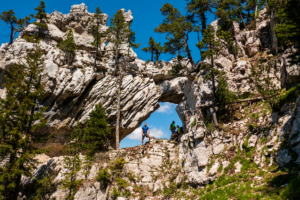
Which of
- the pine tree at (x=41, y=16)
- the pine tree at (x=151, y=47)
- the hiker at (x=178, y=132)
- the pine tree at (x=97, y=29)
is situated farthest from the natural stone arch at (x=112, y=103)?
the pine tree at (x=41, y=16)

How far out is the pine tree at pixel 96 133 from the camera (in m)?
23.0

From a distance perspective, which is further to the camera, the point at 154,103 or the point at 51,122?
the point at 154,103

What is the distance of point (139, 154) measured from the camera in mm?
22531

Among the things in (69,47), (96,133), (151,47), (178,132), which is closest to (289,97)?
(178,132)

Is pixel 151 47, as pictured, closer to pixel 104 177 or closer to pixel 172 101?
pixel 172 101

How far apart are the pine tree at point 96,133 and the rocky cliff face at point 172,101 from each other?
2.00 m

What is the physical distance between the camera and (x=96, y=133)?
2338 cm

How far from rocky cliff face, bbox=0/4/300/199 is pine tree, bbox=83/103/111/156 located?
200 cm

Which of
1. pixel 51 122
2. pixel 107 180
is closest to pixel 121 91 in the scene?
pixel 51 122

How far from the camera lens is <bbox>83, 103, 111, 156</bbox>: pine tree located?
2297cm

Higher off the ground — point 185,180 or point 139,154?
point 139,154

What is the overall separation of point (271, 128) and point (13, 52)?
124 feet

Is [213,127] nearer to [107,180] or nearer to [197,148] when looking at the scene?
[197,148]

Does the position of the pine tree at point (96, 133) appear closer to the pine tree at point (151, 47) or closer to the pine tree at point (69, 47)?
the pine tree at point (69, 47)
